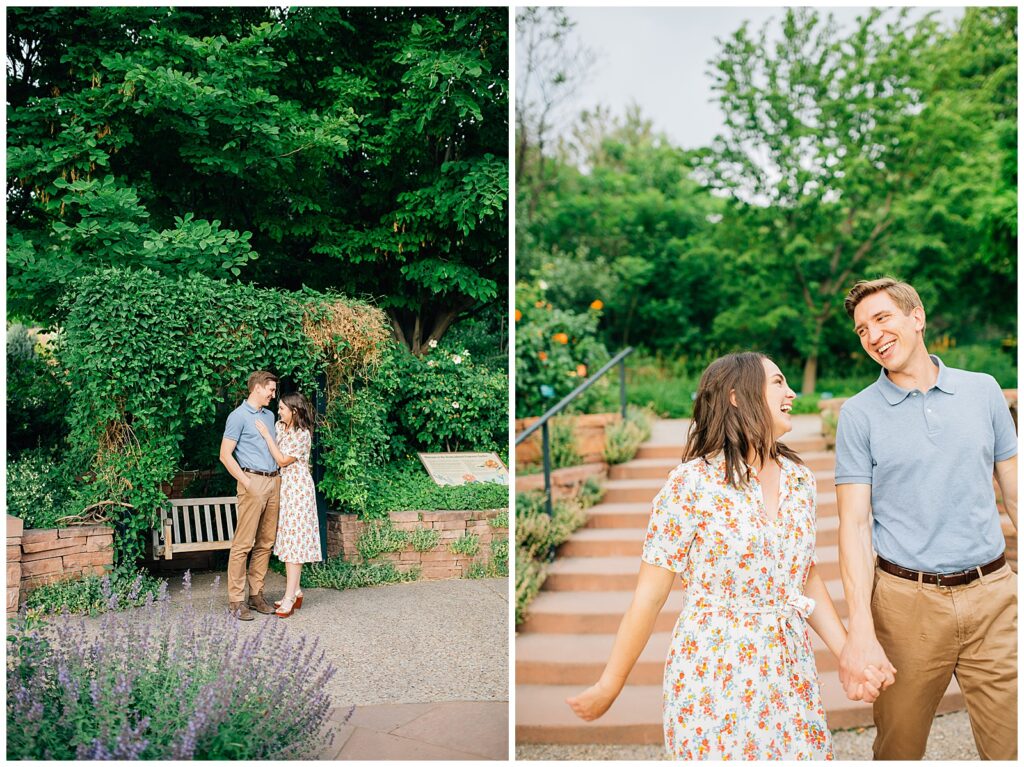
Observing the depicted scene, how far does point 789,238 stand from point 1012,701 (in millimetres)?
7587

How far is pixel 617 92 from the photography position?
9.41 meters

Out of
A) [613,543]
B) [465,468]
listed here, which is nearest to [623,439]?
[613,543]

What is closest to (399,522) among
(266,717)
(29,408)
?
(266,717)

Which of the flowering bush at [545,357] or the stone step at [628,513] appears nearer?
the stone step at [628,513]

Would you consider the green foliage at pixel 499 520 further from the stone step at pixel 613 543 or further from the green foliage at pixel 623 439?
the green foliage at pixel 623 439

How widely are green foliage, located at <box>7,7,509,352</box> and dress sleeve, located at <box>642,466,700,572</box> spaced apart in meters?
1.92

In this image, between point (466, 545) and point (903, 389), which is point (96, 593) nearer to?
point (466, 545)

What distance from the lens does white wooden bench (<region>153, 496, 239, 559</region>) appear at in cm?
350

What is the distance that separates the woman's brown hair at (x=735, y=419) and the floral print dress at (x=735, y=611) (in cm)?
4

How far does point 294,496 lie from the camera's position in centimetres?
384

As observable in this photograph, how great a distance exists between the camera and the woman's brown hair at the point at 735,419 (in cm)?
215

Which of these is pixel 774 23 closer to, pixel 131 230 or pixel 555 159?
pixel 555 159

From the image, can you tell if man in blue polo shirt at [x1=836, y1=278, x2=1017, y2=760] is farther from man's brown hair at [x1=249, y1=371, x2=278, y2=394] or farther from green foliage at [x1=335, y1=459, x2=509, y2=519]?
man's brown hair at [x1=249, y1=371, x2=278, y2=394]

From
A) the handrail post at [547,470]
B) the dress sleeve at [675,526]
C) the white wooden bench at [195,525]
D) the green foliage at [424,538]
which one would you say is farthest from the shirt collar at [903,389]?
the white wooden bench at [195,525]
